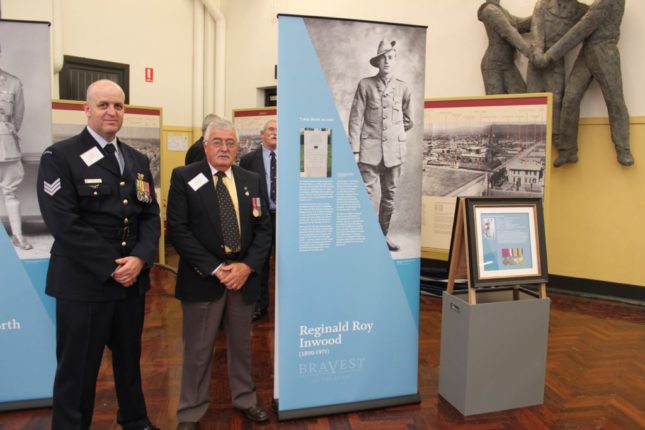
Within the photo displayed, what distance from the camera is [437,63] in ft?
20.0

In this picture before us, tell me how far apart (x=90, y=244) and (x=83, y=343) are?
0.43 meters

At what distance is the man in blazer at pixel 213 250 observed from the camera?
2379mm

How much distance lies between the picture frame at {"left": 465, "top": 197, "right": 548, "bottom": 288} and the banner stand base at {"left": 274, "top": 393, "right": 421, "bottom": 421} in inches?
29.4

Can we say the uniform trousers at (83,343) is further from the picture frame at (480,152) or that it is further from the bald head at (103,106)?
the picture frame at (480,152)

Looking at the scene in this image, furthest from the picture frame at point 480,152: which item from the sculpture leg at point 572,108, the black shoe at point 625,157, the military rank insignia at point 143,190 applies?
the military rank insignia at point 143,190

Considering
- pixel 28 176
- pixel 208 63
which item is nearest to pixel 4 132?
pixel 28 176

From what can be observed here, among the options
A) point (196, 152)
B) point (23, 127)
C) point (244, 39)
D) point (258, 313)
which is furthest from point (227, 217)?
point (244, 39)

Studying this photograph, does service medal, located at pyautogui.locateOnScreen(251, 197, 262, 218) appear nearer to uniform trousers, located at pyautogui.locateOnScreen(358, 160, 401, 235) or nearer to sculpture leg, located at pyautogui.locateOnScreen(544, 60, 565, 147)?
uniform trousers, located at pyautogui.locateOnScreen(358, 160, 401, 235)

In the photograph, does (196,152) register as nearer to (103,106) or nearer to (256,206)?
(256,206)

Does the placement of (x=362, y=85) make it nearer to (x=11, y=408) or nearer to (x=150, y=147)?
(x=11, y=408)

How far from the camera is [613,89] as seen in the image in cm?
486

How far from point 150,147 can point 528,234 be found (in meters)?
4.69

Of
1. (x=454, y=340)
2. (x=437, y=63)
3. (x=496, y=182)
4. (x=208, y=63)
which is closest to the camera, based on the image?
(x=454, y=340)

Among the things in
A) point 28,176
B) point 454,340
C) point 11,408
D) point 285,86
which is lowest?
point 11,408
